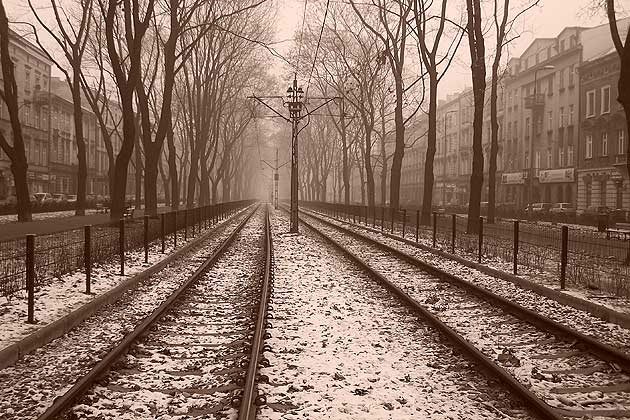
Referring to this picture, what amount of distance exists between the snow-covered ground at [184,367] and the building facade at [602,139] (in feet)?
123

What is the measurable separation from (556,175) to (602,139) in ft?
24.4

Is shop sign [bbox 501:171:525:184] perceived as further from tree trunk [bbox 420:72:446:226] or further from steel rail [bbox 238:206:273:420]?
steel rail [bbox 238:206:273:420]

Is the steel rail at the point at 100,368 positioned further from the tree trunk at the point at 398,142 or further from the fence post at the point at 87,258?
the tree trunk at the point at 398,142

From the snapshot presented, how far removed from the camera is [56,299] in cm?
987

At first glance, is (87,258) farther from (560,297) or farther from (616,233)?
(616,233)

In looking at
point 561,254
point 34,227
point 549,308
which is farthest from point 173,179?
point 549,308

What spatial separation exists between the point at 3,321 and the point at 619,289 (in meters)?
9.68

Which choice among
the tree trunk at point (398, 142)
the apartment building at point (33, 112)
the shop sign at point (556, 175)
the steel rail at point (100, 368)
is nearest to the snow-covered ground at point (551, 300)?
the steel rail at point (100, 368)

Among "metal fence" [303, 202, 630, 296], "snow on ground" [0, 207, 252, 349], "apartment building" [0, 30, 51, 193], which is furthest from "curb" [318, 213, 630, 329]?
"apartment building" [0, 30, 51, 193]

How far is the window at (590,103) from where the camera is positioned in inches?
1828

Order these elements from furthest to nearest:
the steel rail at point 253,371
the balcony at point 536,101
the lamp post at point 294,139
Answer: the balcony at point 536,101
the lamp post at point 294,139
the steel rail at point 253,371

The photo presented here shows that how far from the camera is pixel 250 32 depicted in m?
33.4

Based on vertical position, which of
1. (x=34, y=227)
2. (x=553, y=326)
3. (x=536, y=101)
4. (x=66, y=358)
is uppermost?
(x=536, y=101)

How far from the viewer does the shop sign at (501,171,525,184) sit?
192 feet
